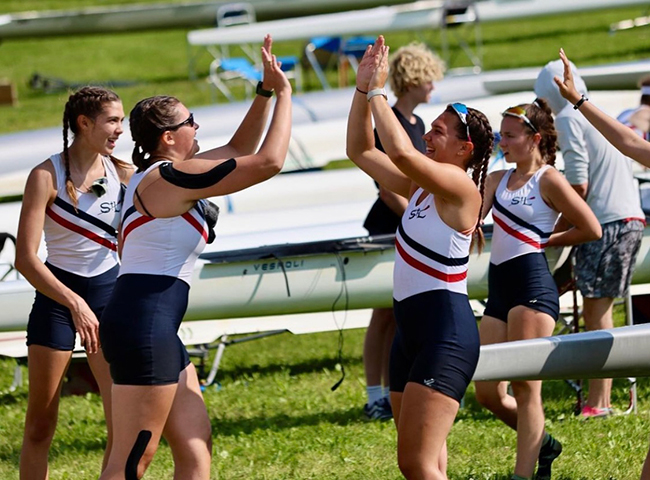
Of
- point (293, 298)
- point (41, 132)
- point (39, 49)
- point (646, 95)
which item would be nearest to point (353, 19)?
point (41, 132)

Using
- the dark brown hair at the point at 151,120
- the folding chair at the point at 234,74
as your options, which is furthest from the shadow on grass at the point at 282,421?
the folding chair at the point at 234,74

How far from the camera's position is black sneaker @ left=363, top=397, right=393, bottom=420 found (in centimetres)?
616

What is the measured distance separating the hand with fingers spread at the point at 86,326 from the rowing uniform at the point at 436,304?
124 cm

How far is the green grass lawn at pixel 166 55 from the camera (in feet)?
60.2

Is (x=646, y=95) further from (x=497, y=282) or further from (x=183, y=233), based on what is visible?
(x=183, y=233)

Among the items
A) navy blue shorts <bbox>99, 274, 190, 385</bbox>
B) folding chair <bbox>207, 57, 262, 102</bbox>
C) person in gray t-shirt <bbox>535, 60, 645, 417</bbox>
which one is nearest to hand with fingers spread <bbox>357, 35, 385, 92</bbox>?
navy blue shorts <bbox>99, 274, 190, 385</bbox>

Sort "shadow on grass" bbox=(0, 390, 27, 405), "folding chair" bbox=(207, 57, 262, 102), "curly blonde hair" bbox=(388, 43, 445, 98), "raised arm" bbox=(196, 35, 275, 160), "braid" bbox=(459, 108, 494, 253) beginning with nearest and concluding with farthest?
"braid" bbox=(459, 108, 494, 253)
"raised arm" bbox=(196, 35, 275, 160)
"curly blonde hair" bbox=(388, 43, 445, 98)
"shadow on grass" bbox=(0, 390, 27, 405)
"folding chair" bbox=(207, 57, 262, 102)

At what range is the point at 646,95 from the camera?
26.6ft

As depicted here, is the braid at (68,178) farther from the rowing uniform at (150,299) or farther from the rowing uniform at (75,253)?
the rowing uniform at (150,299)

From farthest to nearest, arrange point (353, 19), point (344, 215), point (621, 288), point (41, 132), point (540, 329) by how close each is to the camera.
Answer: point (353, 19) < point (41, 132) < point (344, 215) < point (621, 288) < point (540, 329)

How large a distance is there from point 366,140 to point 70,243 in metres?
1.31

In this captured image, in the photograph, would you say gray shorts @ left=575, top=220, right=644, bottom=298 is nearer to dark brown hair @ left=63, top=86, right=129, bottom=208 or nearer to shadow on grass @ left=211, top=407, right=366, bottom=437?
shadow on grass @ left=211, top=407, right=366, bottom=437

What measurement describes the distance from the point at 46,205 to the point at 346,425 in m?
2.40

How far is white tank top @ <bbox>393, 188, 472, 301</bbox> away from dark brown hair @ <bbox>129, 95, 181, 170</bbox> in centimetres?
96
